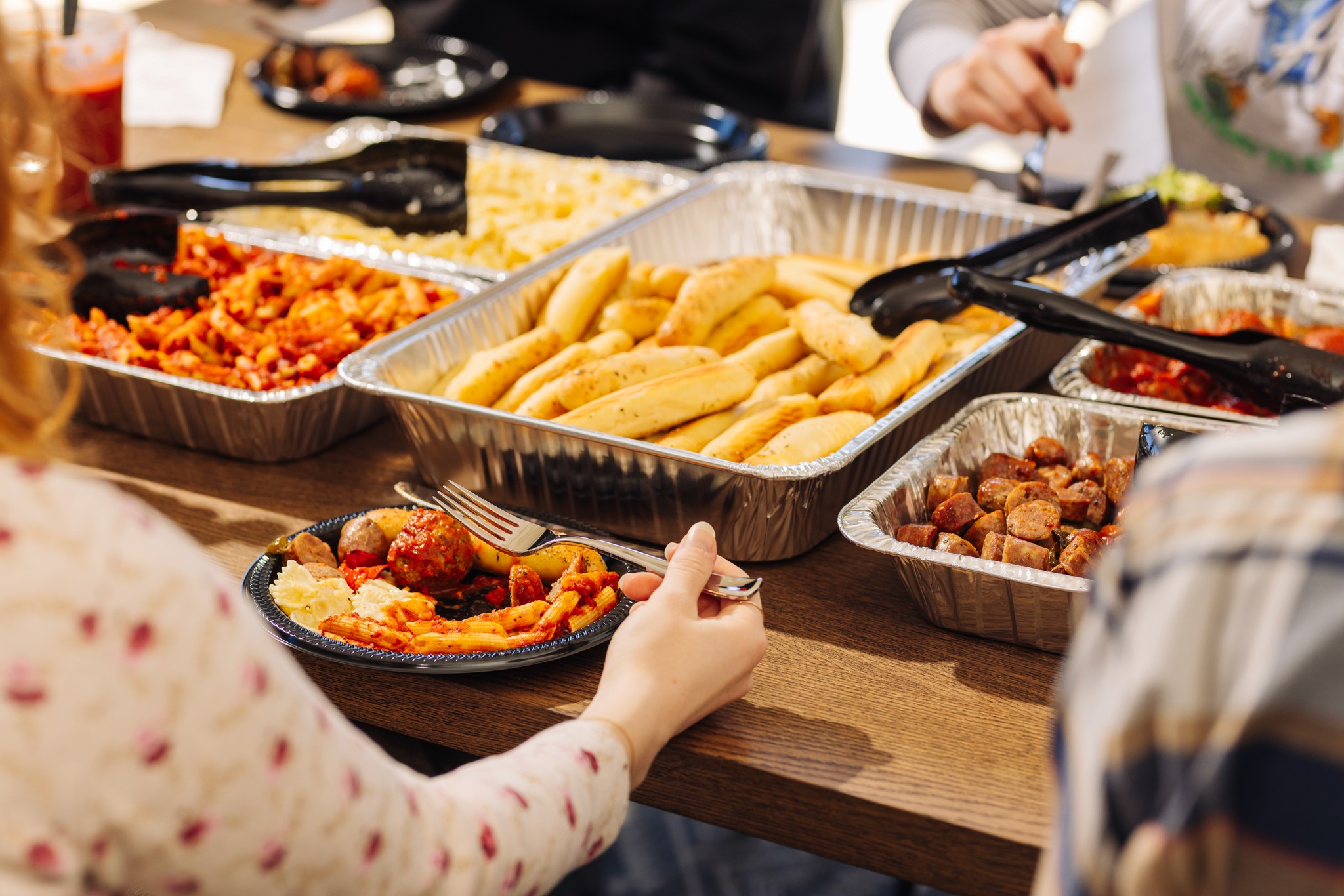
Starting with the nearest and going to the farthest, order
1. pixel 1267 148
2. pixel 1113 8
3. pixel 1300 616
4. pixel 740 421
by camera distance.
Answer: pixel 1300 616 → pixel 740 421 → pixel 1267 148 → pixel 1113 8

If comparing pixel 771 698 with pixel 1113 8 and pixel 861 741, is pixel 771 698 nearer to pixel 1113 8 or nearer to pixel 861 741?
pixel 861 741

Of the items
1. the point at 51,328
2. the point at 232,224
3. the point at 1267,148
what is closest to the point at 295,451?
the point at 51,328

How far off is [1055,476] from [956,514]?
0.15m

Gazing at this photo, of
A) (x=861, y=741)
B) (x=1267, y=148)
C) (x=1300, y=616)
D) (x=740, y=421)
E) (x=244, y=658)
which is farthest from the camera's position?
(x=1267, y=148)

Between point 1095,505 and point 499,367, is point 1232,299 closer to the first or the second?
point 1095,505

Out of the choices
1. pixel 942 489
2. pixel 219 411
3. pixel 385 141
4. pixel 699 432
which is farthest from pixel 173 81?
pixel 942 489

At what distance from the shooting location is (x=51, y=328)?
4.75 feet

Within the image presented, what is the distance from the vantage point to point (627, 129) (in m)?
2.59

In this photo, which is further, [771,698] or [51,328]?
[51,328]

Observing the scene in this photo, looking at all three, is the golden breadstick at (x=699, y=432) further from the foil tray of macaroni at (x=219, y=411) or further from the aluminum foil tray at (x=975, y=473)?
the foil tray of macaroni at (x=219, y=411)

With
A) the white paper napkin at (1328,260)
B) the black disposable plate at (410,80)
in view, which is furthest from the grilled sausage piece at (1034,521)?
the black disposable plate at (410,80)

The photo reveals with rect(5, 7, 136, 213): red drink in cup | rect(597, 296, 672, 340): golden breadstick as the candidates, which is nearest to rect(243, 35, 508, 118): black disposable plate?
rect(5, 7, 136, 213): red drink in cup

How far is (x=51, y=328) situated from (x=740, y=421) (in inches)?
32.4

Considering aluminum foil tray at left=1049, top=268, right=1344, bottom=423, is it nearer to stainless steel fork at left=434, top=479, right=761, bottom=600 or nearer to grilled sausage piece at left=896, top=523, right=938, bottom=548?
grilled sausage piece at left=896, top=523, right=938, bottom=548
